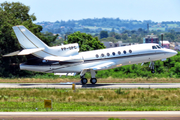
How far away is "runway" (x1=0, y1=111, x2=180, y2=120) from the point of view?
61.5 ft

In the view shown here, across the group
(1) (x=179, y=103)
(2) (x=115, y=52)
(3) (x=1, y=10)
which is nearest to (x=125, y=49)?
(2) (x=115, y=52)

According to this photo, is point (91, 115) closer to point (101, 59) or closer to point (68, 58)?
point (101, 59)

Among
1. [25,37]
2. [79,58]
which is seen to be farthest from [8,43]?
[79,58]

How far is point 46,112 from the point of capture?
20.8 meters

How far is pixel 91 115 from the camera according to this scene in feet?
64.1

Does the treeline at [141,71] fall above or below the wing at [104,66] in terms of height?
below

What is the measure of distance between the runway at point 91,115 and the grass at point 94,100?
170 cm

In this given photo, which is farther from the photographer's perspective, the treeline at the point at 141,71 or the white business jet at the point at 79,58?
the treeline at the point at 141,71

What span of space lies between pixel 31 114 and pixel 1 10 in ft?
150

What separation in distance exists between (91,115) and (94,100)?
7647mm

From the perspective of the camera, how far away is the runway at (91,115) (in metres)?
18.8

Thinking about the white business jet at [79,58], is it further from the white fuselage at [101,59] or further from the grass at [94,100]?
the grass at [94,100]

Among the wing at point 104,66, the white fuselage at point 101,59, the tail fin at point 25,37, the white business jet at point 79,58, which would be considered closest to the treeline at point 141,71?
the white fuselage at point 101,59

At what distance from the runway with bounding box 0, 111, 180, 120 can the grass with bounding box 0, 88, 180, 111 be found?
1.70 m
